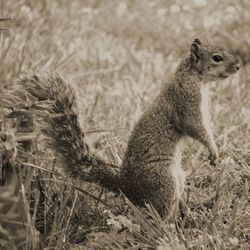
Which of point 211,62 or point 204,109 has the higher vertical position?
point 211,62

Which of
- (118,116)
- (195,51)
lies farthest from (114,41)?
(195,51)

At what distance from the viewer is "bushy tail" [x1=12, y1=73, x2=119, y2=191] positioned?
3.06 meters

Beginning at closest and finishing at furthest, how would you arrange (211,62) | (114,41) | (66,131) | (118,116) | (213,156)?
(66,131) < (213,156) < (211,62) < (118,116) < (114,41)

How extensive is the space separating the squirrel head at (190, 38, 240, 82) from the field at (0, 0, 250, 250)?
0.45 metres

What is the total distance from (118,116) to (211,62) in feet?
3.81

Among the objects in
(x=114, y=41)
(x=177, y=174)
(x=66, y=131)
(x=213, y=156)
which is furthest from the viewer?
(x=114, y=41)

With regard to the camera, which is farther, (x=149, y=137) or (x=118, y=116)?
(x=118, y=116)

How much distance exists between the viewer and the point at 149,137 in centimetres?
326

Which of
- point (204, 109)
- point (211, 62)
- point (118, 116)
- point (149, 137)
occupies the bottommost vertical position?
point (118, 116)

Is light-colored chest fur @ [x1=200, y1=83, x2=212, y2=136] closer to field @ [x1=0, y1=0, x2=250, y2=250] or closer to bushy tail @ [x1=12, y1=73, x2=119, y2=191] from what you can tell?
field @ [x1=0, y1=0, x2=250, y2=250]

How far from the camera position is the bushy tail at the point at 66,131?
3064 millimetres

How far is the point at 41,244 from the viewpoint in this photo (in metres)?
2.85

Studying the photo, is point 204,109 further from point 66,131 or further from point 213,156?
point 66,131

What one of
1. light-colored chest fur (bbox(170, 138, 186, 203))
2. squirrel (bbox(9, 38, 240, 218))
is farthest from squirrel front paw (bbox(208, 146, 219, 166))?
light-colored chest fur (bbox(170, 138, 186, 203))
